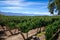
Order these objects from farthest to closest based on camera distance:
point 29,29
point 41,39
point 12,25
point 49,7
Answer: point 49,7, point 12,25, point 29,29, point 41,39

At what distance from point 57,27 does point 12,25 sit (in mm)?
15478

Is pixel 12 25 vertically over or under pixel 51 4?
under

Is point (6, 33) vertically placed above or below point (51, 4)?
below

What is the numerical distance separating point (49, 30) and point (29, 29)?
12788mm

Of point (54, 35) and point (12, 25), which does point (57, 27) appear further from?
point (12, 25)

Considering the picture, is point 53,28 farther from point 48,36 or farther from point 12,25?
point 12,25

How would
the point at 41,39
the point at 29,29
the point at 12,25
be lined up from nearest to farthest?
1. the point at 41,39
2. the point at 29,29
3. the point at 12,25

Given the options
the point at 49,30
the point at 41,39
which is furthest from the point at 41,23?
the point at 49,30

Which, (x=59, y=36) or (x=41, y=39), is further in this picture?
(x=41, y=39)

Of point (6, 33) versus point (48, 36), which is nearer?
point (48, 36)

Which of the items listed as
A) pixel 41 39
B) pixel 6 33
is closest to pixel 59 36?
pixel 41 39

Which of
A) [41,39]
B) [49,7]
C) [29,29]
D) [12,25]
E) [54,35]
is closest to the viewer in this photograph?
[54,35]

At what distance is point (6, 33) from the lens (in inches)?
1511

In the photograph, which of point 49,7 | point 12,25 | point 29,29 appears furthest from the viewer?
point 49,7
